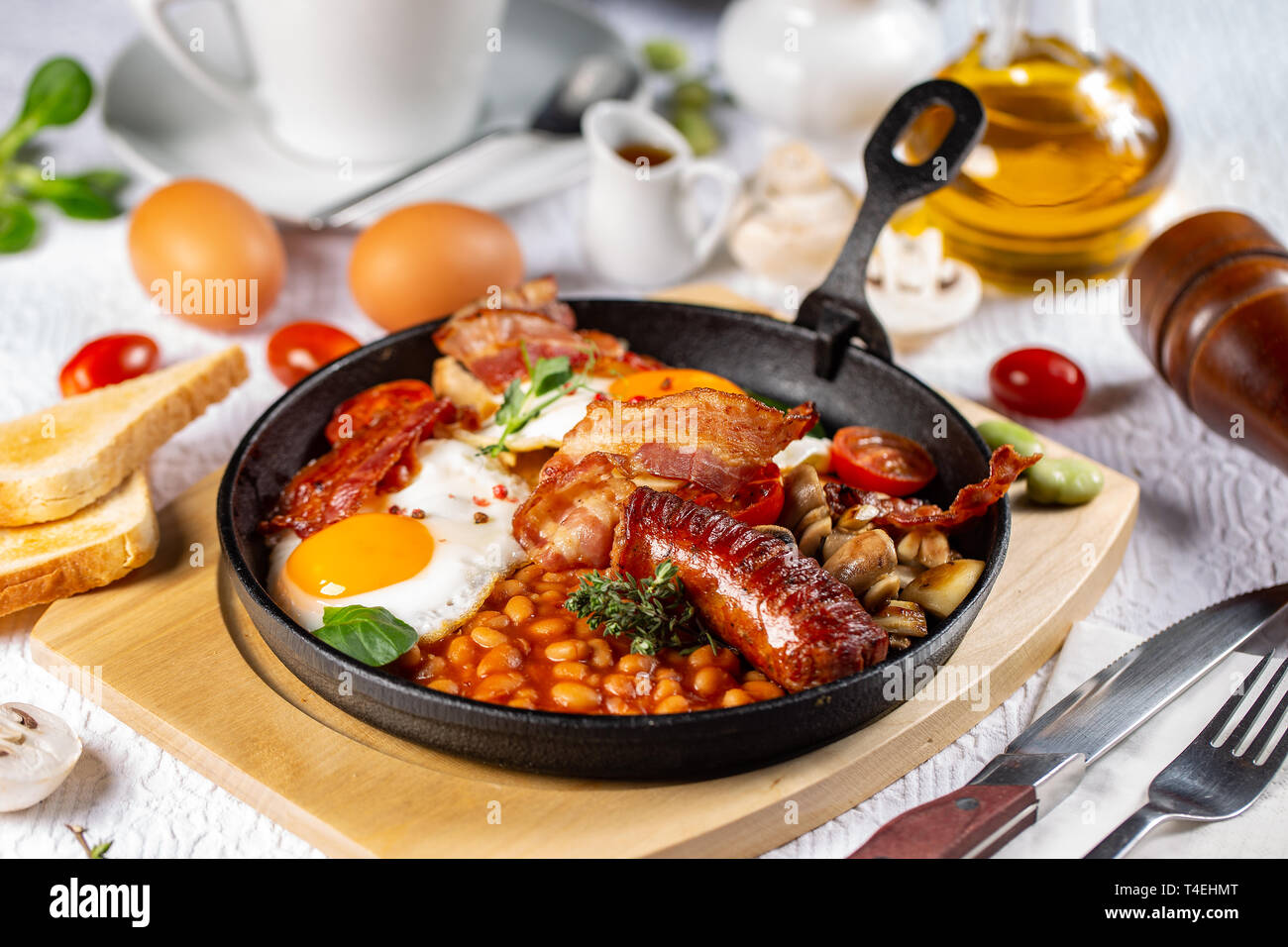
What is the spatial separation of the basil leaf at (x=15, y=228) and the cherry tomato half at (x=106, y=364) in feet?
3.14

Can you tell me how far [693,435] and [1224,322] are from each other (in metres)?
1.82

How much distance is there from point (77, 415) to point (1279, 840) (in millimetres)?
3447

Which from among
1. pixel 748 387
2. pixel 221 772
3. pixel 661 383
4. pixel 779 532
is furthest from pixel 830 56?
pixel 221 772

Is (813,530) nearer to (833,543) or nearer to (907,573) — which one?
(833,543)

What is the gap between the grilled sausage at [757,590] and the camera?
2.72 m

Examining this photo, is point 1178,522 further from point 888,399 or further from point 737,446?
point 737,446

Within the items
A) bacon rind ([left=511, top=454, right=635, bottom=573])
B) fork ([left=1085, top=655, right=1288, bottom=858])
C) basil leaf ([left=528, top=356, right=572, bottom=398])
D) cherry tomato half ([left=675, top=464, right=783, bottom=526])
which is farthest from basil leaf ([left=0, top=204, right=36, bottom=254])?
fork ([left=1085, top=655, right=1288, bottom=858])

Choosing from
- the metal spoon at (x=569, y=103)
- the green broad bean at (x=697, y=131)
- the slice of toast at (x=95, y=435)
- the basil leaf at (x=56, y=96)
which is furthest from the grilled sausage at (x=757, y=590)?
the basil leaf at (x=56, y=96)

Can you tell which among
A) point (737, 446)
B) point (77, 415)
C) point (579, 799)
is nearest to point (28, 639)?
point (77, 415)

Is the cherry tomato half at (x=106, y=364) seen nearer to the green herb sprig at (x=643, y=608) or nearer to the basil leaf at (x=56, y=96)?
the basil leaf at (x=56, y=96)

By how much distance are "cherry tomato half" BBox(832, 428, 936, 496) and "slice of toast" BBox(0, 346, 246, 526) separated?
1990 millimetres

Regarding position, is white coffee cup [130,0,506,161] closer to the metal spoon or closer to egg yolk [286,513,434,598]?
the metal spoon

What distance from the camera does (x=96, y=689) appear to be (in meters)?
3.08

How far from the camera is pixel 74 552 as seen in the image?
10.8 feet
